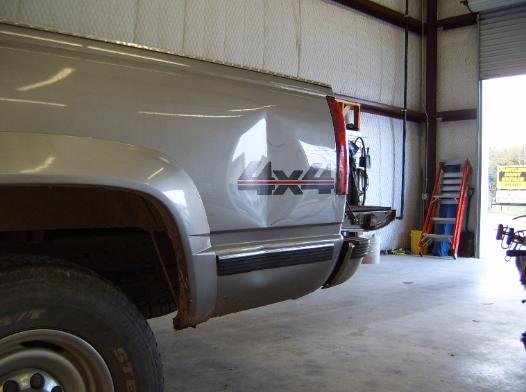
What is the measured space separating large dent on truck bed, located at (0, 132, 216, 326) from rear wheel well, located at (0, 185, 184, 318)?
0.04 meters

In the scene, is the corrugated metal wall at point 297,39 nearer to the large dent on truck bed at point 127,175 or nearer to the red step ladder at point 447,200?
the red step ladder at point 447,200

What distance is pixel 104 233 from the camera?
86.8 inches

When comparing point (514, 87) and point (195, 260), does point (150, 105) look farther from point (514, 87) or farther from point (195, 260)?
point (514, 87)

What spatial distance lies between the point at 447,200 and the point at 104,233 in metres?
8.32

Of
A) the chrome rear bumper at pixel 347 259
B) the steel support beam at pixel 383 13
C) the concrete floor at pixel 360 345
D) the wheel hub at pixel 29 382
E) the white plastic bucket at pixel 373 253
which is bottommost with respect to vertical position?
the concrete floor at pixel 360 345

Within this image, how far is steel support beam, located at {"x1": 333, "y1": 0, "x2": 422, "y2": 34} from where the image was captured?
8547 millimetres

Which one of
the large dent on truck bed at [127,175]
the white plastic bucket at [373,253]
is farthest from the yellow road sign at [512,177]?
the large dent on truck bed at [127,175]

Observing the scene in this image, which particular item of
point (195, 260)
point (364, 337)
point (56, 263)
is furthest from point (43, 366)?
point (364, 337)

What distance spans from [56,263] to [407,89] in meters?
9.24

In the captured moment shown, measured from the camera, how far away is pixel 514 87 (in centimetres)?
923

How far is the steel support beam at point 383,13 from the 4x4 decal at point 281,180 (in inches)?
277

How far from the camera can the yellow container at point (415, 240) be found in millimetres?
9344

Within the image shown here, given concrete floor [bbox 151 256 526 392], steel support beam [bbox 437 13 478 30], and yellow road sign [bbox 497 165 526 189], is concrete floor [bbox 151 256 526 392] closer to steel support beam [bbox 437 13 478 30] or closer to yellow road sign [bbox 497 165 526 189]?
steel support beam [bbox 437 13 478 30]

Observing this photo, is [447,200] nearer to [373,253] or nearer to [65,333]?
[373,253]
